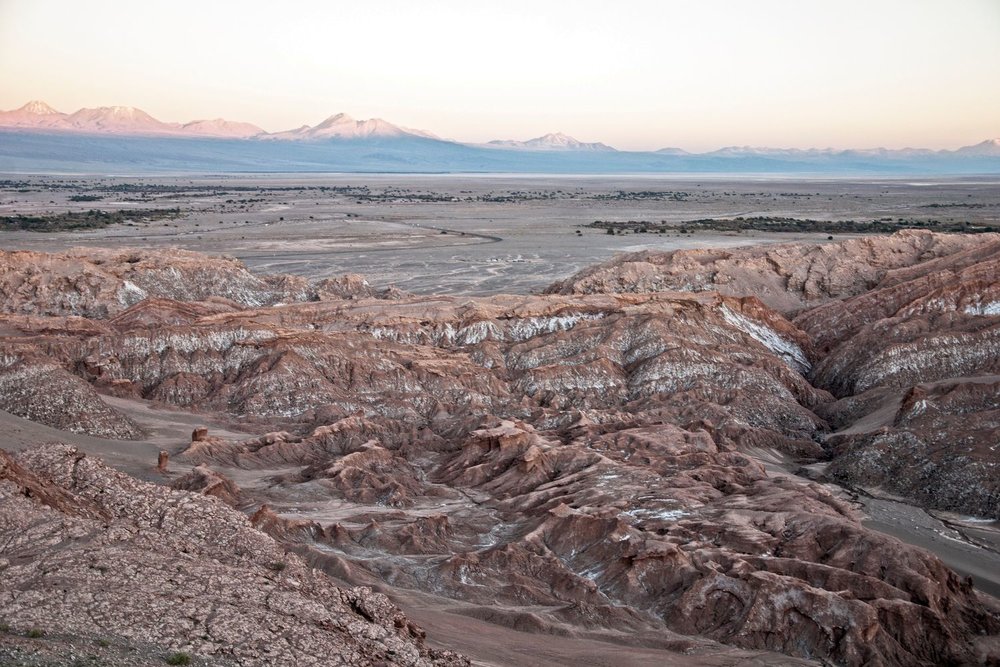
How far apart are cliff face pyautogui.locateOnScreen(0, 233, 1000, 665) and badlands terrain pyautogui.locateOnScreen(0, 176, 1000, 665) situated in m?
0.10

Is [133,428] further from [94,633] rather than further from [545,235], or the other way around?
[545,235]

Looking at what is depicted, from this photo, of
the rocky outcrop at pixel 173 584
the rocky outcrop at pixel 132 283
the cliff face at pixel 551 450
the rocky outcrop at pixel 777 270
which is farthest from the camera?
the rocky outcrop at pixel 777 270

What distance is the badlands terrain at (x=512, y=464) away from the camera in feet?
50.0

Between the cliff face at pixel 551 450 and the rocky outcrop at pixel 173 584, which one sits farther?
the cliff face at pixel 551 450

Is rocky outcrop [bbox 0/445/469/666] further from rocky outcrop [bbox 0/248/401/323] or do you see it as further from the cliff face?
rocky outcrop [bbox 0/248/401/323]

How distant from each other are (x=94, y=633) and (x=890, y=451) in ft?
84.1

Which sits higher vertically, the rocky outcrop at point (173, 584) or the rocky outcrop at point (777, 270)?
the rocky outcrop at point (777, 270)

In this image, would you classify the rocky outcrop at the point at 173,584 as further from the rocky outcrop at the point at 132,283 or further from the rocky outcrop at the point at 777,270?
the rocky outcrop at the point at 777,270

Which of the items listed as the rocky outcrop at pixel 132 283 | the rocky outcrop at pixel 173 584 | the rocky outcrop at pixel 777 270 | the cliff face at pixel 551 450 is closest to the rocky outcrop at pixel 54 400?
the cliff face at pixel 551 450

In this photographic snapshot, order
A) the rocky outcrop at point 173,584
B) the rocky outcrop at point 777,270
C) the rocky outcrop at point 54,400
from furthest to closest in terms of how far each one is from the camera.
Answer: the rocky outcrop at point 777,270 → the rocky outcrop at point 54,400 → the rocky outcrop at point 173,584

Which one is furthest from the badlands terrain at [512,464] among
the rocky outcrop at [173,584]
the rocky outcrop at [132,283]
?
the rocky outcrop at [132,283]

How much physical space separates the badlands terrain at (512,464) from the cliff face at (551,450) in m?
0.10

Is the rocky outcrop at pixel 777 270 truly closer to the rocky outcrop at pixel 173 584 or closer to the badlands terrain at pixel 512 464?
the badlands terrain at pixel 512 464

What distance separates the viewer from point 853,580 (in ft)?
69.7
